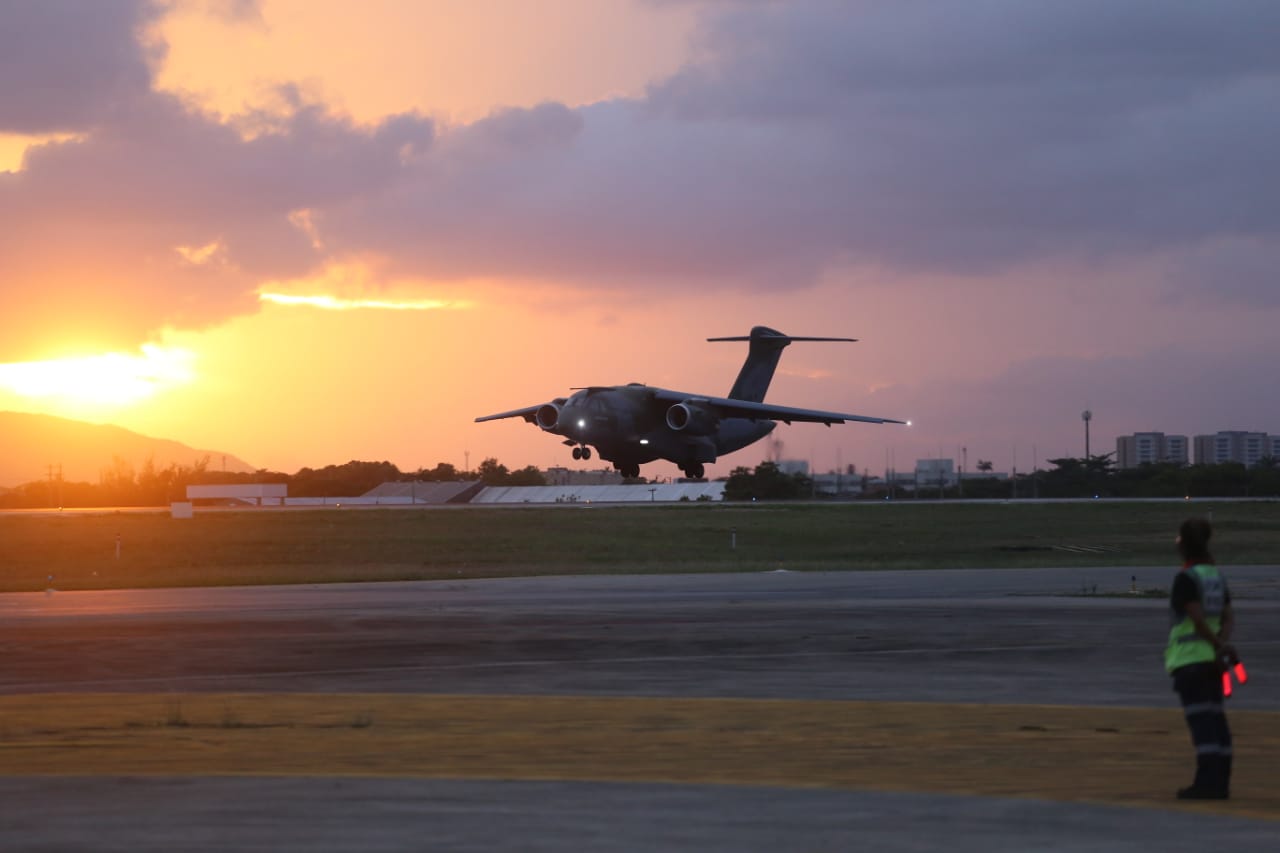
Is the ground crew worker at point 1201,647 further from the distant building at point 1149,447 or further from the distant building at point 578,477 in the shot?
the distant building at point 1149,447

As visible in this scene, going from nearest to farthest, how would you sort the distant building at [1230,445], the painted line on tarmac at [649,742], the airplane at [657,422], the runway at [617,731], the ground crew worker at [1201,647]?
the runway at [617,731], the ground crew worker at [1201,647], the painted line on tarmac at [649,742], the airplane at [657,422], the distant building at [1230,445]

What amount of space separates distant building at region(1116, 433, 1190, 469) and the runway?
17430 centimetres

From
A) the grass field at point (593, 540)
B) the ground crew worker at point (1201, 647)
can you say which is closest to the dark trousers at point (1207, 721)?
the ground crew worker at point (1201, 647)

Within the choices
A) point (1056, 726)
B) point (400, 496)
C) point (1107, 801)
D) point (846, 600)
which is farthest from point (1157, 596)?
point (400, 496)

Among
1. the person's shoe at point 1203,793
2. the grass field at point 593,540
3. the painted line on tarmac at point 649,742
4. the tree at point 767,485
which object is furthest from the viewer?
the tree at point 767,485

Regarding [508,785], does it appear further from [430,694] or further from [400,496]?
[400,496]

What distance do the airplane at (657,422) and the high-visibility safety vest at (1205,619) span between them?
4539cm

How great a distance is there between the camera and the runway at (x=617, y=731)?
26.5ft

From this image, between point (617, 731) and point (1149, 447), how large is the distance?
19315cm

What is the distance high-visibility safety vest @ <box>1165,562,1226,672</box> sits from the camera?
9305 millimetres

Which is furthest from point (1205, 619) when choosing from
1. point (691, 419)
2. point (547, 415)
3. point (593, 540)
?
point (593, 540)

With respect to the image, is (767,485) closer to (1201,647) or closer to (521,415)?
(521,415)

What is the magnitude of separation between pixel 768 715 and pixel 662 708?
1.04m

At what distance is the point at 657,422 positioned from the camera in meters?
57.7
